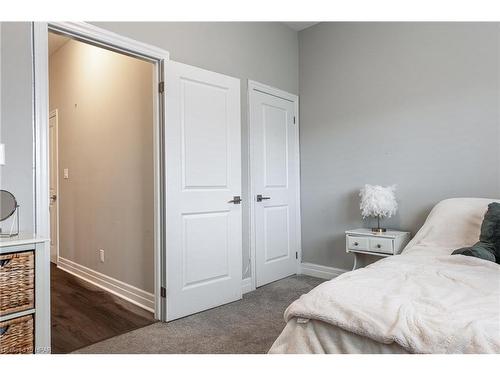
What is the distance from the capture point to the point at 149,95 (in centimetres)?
286

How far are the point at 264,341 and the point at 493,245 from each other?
4.92 ft

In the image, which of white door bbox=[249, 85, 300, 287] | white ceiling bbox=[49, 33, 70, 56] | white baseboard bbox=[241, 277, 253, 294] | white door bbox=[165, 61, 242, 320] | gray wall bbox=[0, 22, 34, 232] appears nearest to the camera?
gray wall bbox=[0, 22, 34, 232]

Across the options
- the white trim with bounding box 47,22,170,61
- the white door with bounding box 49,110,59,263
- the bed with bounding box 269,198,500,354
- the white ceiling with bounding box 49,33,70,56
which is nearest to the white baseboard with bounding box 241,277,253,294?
the bed with bounding box 269,198,500,354

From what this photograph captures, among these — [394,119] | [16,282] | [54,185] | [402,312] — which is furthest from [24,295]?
[54,185]

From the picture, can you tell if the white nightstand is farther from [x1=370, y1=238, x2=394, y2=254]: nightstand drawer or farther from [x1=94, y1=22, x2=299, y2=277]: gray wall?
[x1=94, y1=22, x2=299, y2=277]: gray wall

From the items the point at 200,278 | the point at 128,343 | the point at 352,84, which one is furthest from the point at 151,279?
the point at 352,84

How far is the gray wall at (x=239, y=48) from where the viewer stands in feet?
8.41

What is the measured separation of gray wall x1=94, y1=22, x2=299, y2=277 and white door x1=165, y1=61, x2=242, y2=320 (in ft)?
0.62

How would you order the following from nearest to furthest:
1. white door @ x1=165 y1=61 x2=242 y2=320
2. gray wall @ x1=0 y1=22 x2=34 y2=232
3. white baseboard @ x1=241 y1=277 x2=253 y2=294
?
gray wall @ x1=0 y1=22 x2=34 y2=232
white door @ x1=165 y1=61 x2=242 y2=320
white baseboard @ x1=241 y1=277 x2=253 y2=294

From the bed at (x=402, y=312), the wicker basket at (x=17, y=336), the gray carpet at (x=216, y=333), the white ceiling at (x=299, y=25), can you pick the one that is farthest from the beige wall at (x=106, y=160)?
the bed at (x=402, y=312)

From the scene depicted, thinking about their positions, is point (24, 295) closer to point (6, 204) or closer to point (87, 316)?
point (6, 204)

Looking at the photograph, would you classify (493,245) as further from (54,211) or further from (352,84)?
(54,211)

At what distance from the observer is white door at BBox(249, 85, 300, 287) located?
336cm

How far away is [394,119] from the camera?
10.2 feet
